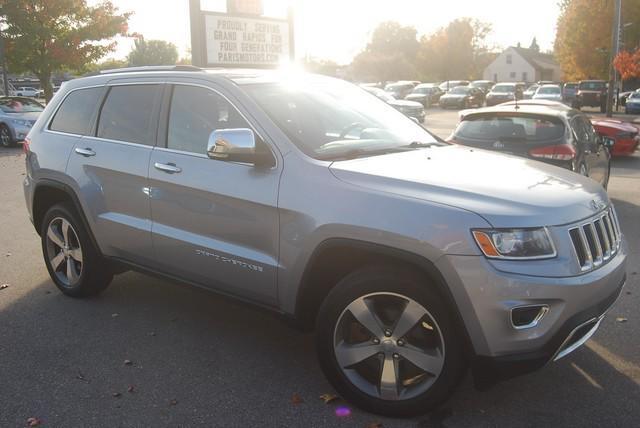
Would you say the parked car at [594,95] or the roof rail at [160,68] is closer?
the roof rail at [160,68]

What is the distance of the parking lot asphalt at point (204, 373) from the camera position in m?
3.33

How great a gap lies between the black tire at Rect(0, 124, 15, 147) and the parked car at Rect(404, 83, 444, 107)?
2744cm

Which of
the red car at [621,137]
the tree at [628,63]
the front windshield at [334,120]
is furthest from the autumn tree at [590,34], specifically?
the front windshield at [334,120]

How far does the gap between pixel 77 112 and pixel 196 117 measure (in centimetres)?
151

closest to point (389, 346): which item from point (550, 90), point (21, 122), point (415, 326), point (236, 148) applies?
point (415, 326)

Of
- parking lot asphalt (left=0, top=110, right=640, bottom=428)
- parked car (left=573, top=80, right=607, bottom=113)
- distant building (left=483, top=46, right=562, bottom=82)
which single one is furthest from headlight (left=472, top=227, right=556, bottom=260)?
distant building (left=483, top=46, right=562, bottom=82)

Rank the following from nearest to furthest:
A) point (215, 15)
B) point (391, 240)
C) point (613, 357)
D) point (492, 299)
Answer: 1. point (492, 299)
2. point (391, 240)
3. point (613, 357)
4. point (215, 15)

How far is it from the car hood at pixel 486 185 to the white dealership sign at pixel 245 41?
9.28 meters

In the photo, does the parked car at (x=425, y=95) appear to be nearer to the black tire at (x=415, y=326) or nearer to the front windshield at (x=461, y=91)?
the front windshield at (x=461, y=91)

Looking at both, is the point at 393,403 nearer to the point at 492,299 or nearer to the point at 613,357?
the point at 492,299

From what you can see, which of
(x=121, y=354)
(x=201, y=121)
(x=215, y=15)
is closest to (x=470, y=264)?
(x=201, y=121)

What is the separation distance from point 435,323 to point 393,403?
522mm

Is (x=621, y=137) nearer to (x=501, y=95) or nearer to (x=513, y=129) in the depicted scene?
(x=513, y=129)

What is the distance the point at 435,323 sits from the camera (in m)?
3.08
